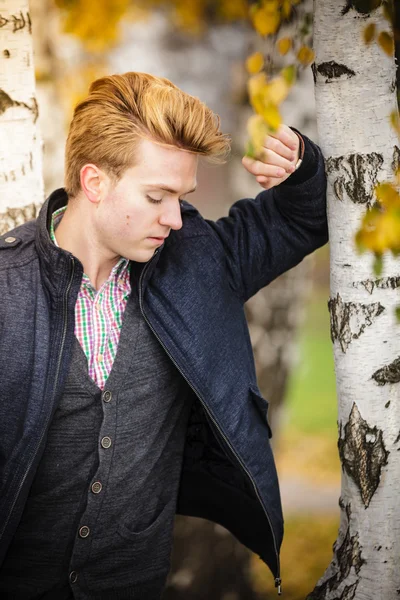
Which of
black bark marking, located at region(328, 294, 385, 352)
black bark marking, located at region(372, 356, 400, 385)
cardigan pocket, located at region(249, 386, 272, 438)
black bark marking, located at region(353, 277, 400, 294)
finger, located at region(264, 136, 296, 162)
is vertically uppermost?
finger, located at region(264, 136, 296, 162)

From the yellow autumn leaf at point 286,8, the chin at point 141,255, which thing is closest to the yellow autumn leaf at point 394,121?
the chin at point 141,255

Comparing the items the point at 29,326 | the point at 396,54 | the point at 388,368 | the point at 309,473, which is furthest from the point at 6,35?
the point at 309,473

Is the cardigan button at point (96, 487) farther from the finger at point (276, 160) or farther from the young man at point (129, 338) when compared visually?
the finger at point (276, 160)

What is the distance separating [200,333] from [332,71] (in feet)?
2.56

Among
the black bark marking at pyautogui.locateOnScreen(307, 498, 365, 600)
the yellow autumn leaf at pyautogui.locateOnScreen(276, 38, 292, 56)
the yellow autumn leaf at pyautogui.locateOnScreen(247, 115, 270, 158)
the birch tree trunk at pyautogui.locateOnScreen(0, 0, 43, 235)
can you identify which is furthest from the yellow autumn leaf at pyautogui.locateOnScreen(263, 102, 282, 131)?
the yellow autumn leaf at pyautogui.locateOnScreen(276, 38, 292, 56)

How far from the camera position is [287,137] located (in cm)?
190

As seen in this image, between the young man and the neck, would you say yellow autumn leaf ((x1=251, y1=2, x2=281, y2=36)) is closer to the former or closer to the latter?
the young man

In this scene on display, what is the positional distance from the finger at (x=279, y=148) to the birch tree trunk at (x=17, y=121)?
858 mm

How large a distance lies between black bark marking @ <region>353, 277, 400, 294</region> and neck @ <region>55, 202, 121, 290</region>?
0.71 m

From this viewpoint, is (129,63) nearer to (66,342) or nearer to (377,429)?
(66,342)

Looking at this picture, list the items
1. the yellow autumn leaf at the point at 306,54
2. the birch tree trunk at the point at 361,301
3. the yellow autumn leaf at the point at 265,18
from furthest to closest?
the yellow autumn leaf at the point at 306,54, the yellow autumn leaf at the point at 265,18, the birch tree trunk at the point at 361,301

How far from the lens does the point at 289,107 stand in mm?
2963

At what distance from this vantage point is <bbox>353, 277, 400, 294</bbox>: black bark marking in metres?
1.89

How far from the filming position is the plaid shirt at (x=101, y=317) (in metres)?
2.03
